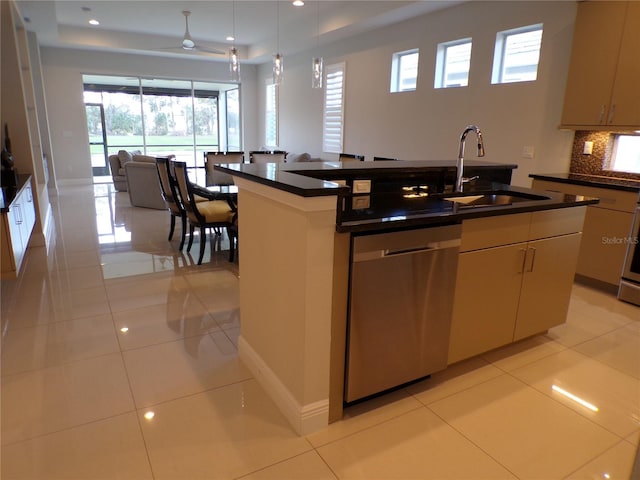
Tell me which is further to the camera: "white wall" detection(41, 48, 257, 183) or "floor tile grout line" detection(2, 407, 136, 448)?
"white wall" detection(41, 48, 257, 183)

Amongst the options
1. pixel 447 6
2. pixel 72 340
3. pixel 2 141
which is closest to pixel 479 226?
pixel 72 340

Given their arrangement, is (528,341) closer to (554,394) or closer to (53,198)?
(554,394)

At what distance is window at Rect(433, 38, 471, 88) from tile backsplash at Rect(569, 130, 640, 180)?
1.59 meters

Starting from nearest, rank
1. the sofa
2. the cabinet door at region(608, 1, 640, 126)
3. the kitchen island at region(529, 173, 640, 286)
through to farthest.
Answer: the cabinet door at region(608, 1, 640, 126)
the kitchen island at region(529, 173, 640, 286)
the sofa

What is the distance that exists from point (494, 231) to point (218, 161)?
4643 mm

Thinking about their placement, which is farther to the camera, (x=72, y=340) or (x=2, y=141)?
(x=2, y=141)

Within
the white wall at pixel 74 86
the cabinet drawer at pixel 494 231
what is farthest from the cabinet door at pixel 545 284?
the white wall at pixel 74 86

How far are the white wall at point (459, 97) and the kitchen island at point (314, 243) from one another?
213 cm

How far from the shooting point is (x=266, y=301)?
2139mm

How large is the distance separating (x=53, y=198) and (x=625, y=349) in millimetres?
8534

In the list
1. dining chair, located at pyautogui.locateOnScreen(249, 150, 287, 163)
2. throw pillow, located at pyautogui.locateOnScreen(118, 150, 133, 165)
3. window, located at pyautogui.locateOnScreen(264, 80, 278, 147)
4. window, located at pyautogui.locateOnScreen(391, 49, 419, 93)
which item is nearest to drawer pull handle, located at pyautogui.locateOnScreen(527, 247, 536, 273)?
window, located at pyautogui.locateOnScreen(391, 49, 419, 93)

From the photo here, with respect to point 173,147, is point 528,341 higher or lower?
lower

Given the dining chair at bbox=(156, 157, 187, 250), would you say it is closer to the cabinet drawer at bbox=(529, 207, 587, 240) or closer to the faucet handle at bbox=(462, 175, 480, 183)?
the faucet handle at bbox=(462, 175, 480, 183)

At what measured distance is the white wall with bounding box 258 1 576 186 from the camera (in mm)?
4262
